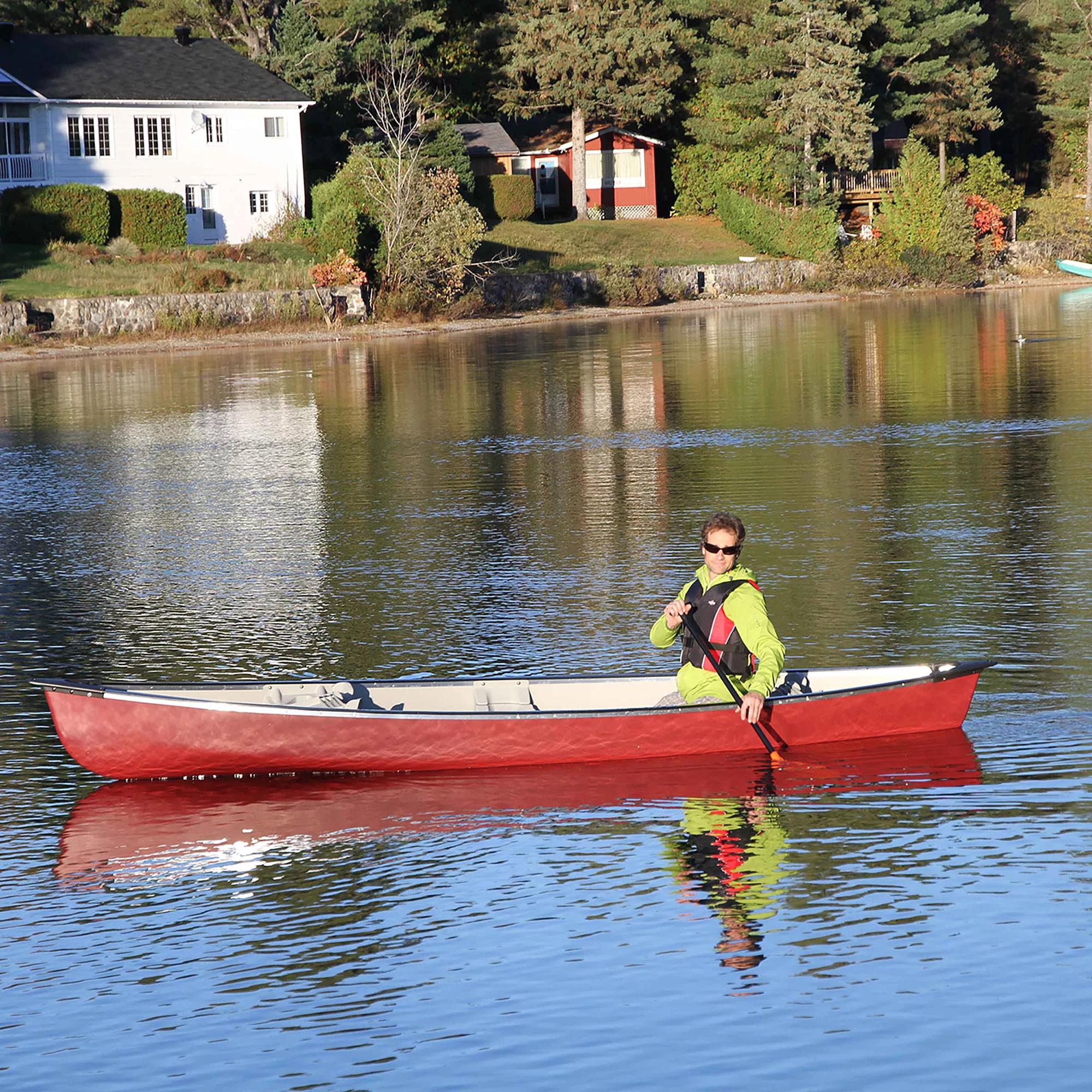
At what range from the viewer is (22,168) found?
6019cm

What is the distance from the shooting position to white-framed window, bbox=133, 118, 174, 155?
205ft

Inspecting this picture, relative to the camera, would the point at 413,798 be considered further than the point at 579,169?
No

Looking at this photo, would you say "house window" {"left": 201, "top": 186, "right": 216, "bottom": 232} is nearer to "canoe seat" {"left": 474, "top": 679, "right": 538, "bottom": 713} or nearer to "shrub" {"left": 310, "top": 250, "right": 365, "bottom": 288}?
"shrub" {"left": 310, "top": 250, "right": 365, "bottom": 288}

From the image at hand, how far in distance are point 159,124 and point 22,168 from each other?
5.50 meters

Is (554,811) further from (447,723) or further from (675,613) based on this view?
(675,613)

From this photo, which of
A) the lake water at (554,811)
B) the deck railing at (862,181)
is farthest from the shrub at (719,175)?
the lake water at (554,811)

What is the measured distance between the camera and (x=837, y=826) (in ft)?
32.2

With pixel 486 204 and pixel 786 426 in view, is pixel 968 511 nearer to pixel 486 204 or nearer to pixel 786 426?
pixel 786 426

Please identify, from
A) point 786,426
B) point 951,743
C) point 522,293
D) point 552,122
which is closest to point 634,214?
point 552,122

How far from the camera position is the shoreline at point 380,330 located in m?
48.3

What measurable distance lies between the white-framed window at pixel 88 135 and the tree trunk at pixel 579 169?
882 inches

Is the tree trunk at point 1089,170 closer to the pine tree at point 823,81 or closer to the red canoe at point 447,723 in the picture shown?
the pine tree at point 823,81

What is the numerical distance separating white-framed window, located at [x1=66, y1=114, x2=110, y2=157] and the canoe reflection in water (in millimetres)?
54402

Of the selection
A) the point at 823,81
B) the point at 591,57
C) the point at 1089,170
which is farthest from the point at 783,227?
the point at 1089,170
